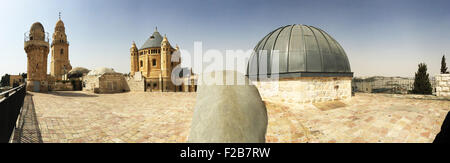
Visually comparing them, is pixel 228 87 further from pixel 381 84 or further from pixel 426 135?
pixel 381 84

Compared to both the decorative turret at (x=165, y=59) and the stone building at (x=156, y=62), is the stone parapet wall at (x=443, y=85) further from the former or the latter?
the decorative turret at (x=165, y=59)

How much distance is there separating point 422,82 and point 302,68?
830 inches

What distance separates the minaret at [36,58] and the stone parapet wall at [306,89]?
24514 mm

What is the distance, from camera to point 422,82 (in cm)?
1734

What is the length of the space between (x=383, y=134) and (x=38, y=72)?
2851 centimetres

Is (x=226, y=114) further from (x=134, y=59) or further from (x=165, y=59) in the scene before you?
(x=134, y=59)

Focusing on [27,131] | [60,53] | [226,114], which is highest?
[60,53]

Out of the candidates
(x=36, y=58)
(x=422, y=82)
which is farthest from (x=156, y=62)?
(x=422, y=82)

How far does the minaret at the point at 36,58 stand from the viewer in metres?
17.2

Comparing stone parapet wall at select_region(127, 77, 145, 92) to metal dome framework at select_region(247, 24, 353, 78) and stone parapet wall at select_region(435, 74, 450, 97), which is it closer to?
metal dome framework at select_region(247, 24, 353, 78)

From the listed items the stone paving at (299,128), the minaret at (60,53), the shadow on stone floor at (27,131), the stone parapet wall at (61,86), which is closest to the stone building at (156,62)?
the stone parapet wall at (61,86)

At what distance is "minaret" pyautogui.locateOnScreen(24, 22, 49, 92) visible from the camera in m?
17.2
